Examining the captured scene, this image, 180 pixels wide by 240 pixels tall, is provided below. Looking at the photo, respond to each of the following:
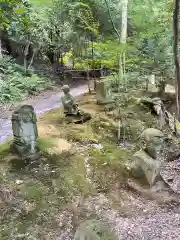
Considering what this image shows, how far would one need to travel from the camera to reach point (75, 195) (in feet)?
19.5

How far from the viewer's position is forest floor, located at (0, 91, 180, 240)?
512cm

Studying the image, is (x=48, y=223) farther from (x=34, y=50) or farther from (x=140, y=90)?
(x=34, y=50)

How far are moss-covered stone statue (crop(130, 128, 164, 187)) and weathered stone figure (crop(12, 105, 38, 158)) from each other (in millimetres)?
2320

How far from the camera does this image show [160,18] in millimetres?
11219

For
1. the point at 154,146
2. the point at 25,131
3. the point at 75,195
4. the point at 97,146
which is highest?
the point at 25,131

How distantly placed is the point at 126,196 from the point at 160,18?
24.5 ft

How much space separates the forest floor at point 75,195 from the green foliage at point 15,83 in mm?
6887

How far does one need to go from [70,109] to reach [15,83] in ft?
24.1

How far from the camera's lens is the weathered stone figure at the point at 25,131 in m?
6.83

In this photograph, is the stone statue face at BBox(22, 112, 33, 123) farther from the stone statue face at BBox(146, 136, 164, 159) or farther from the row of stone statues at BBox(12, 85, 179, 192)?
the stone statue face at BBox(146, 136, 164, 159)

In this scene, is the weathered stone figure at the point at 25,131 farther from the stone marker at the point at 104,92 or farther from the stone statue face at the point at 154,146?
the stone marker at the point at 104,92

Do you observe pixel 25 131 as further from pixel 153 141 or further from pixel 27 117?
pixel 153 141

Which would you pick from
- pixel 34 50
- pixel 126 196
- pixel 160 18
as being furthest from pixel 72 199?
pixel 34 50

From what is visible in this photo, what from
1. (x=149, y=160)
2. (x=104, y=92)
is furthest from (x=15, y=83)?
(x=149, y=160)
